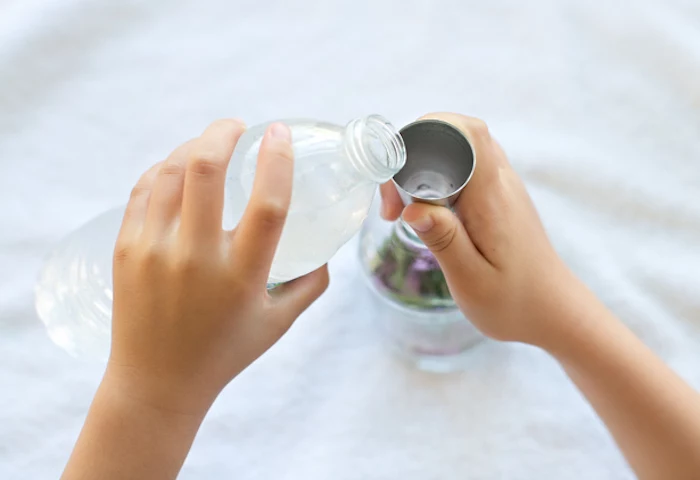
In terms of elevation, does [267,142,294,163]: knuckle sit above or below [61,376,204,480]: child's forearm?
above

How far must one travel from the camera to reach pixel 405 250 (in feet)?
1.93

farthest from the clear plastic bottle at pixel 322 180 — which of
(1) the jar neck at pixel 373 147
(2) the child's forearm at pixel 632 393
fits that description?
(2) the child's forearm at pixel 632 393

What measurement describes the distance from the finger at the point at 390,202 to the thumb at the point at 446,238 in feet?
0.19

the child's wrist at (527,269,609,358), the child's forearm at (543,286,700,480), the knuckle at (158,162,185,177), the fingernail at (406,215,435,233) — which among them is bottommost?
the child's forearm at (543,286,700,480)

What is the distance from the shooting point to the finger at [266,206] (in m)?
0.41

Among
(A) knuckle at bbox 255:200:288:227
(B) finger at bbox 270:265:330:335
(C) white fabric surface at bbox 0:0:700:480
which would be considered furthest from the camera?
(C) white fabric surface at bbox 0:0:700:480

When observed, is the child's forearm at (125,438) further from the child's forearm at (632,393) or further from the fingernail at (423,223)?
the child's forearm at (632,393)

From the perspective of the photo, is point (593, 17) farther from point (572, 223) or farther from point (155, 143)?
point (155, 143)

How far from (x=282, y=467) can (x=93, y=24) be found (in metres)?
0.54

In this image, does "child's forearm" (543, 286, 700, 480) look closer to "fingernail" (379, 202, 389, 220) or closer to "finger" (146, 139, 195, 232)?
"fingernail" (379, 202, 389, 220)

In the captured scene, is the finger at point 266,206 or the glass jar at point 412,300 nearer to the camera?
the finger at point 266,206

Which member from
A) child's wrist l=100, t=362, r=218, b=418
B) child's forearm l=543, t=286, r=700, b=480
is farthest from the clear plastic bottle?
child's forearm l=543, t=286, r=700, b=480

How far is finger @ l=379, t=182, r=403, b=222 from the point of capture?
0.53 meters

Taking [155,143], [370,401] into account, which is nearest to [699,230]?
[370,401]
